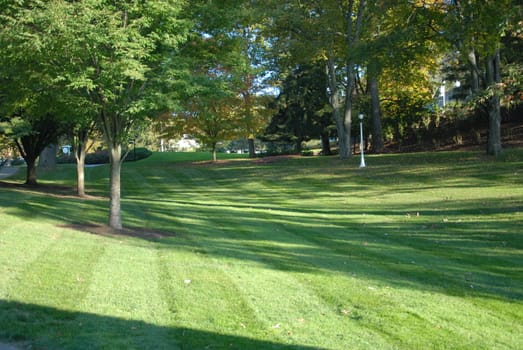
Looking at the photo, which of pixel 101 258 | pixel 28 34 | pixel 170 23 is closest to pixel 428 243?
pixel 101 258

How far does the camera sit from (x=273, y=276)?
770 centimetres

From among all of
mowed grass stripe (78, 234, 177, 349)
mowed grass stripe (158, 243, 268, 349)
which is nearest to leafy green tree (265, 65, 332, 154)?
mowed grass stripe (158, 243, 268, 349)

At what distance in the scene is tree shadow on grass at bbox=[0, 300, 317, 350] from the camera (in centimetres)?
488

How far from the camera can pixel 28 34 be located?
29.9 feet

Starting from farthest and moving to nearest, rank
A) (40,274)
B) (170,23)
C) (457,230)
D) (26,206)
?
(26,206)
(457,230)
(170,23)
(40,274)

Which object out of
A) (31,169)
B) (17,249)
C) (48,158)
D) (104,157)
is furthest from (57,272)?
(104,157)

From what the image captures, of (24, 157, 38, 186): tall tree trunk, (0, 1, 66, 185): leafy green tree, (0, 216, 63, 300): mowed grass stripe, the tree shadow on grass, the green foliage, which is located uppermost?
(0, 1, 66, 185): leafy green tree

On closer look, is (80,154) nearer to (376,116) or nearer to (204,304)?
(204,304)

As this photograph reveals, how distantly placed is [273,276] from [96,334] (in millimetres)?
3156

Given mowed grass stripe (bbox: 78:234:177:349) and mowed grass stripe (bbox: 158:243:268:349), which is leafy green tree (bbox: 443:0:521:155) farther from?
mowed grass stripe (bbox: 78:234:177:349)

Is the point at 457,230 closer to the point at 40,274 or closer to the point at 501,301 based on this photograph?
the point at 501,301

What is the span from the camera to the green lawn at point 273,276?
17.2 ft

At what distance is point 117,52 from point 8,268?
15.0 feet

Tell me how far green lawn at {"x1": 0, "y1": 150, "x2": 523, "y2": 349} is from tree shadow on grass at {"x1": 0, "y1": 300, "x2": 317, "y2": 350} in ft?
0.06
